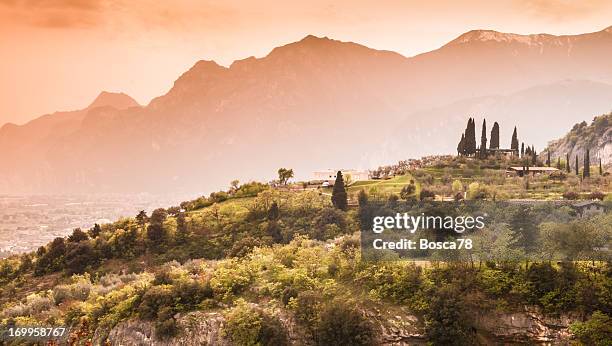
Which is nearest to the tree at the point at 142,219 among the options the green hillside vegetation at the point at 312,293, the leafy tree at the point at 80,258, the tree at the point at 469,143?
the leafy tree at the point at 80,258

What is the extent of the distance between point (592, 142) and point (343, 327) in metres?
98.3

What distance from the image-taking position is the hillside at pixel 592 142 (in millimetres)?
113500

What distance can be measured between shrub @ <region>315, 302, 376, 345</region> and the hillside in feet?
281

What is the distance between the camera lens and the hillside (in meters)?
114

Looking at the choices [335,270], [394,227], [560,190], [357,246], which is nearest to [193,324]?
[335,270]

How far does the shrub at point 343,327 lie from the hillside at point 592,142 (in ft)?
281

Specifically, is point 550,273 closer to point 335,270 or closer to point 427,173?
point 335,270

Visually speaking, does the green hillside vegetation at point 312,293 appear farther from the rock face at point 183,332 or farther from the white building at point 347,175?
the white building at point 347,175

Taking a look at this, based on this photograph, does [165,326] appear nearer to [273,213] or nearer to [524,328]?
[524,328]

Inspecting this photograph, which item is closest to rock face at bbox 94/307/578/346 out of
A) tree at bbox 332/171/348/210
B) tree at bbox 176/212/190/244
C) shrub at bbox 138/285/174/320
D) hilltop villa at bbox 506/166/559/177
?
shrub at bbox 138/285/174/320

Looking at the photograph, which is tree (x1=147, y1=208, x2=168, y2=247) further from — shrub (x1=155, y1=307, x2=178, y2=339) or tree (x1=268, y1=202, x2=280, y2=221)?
shrub (x1=155, y1=307, x2=178, y2=339)

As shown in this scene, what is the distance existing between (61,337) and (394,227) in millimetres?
25986

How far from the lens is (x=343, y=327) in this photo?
1421 inches

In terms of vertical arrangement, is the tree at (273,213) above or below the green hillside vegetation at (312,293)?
above
